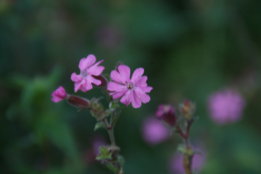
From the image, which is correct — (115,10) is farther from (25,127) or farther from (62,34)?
(25,127)

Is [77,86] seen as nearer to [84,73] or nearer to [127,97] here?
[84,73]

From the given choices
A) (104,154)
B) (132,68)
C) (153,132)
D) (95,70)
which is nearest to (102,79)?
(95,70)

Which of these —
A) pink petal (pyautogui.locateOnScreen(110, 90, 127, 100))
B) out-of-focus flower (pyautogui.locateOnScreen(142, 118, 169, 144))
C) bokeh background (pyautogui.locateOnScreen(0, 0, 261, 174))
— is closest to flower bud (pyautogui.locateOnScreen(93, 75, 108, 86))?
pink petal (pyautogui.locateOnScreen(110, 90, 127, 100))

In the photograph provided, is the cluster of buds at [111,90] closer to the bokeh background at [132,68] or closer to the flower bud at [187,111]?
the flower bud at [187,111]

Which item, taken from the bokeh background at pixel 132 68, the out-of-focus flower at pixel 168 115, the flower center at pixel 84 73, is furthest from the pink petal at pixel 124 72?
the bokeh background at pixel 132 68

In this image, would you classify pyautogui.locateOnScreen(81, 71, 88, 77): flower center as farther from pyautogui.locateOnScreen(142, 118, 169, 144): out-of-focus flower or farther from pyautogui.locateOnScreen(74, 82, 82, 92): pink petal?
pyautogui.locateOnScreen(142, 118, 169, 144): out-of-focus flower
